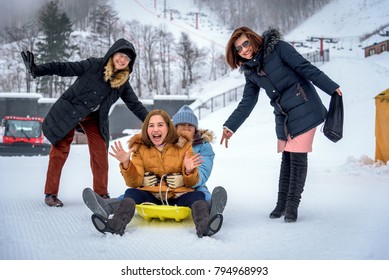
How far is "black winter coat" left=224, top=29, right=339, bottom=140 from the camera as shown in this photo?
148 centimetres

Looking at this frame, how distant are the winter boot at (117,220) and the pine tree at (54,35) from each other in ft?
4.74

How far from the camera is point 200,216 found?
1.29 m

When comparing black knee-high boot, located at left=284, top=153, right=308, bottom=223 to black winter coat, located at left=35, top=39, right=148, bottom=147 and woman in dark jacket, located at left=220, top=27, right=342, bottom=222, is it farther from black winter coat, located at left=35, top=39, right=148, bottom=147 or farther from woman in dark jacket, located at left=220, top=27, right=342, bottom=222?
black winter coat, located at left=35, top=39, right=148, bottom=147

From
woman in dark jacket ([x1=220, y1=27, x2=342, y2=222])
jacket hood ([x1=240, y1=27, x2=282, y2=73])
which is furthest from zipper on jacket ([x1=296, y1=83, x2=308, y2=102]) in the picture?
jacket hood ([x1=240, y1=27, x2=282, y2=73])

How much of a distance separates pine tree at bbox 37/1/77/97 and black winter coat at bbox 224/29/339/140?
1.32m

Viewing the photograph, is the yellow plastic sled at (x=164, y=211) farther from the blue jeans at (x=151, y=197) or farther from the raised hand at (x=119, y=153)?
the raised hand at (x=119, y=153)

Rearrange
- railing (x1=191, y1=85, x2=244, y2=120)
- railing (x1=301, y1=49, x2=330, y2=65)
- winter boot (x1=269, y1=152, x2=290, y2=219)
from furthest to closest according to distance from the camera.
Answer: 1. railing (x1=191, y1=85, x2=244, y2=120)
2. railing (x1=301, y1=49, x2=330, y2=65)
3. winter boot (x1=269, y1=152, x2=290, y2=219)

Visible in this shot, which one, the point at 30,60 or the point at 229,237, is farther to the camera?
the point at 30,60

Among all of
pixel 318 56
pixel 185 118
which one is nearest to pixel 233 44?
pixel 185 118

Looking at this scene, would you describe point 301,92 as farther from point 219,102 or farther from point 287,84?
point 219,102

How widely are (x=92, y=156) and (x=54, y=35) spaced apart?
104cm

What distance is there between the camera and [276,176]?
279 centimetres

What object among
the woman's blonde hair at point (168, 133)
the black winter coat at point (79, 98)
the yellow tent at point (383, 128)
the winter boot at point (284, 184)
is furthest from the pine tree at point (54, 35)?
the yellow tent at point (383, 128)
